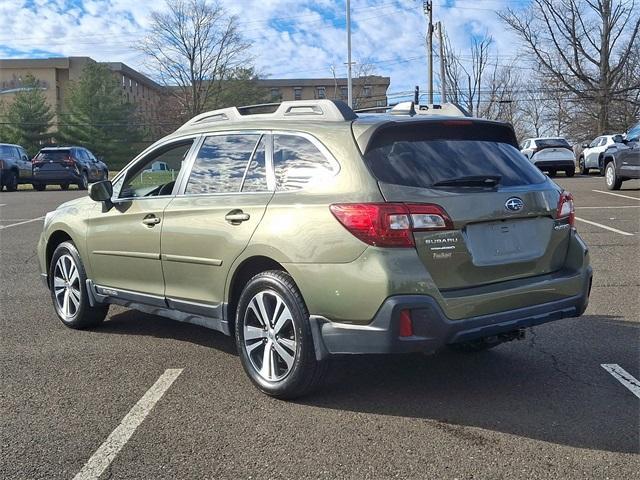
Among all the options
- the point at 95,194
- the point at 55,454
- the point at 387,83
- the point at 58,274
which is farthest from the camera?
the point at 387,83

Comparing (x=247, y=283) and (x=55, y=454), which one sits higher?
(x=247, y=283)

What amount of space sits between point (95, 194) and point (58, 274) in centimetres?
117

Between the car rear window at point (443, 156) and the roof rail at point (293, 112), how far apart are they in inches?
16.2

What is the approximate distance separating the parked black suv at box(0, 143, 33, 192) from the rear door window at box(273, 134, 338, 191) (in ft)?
76.3

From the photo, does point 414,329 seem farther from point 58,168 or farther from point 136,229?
point 58,168

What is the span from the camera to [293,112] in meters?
4.47

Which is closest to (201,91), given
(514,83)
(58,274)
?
(514,83)

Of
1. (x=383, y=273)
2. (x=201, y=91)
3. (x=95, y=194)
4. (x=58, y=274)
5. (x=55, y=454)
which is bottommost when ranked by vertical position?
(x=55, y=454)

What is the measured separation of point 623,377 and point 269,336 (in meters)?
2.34

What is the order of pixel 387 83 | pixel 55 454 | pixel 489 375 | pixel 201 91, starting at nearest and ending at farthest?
pixel 55 454 → pixel 489 375 → pixel 201 91 → pixel 387 83

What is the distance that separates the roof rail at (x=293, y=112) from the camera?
13.8 feet

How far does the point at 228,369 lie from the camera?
4664 millimetres

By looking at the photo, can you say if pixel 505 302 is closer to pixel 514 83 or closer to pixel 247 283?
pixel 247 283

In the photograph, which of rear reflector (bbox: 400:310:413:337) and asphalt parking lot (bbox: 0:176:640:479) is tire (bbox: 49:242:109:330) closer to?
asphalt parking lot (bbox: 0:176:640:479)
